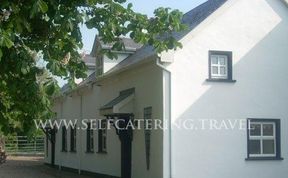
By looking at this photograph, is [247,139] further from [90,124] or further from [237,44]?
[90,124]

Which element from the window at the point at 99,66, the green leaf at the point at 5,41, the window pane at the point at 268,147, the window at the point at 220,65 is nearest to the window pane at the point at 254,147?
the window pane at the point at 268,147

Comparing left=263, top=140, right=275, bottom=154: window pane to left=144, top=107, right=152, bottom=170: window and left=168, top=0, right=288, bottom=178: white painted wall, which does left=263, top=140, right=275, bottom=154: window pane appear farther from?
left=144, top=107, right=152, bottom=170: window

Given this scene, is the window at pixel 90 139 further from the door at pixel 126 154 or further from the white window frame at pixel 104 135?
the door at pixel 126 154

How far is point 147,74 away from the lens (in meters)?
18.7

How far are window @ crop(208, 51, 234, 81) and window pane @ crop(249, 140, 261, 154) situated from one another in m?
2.37

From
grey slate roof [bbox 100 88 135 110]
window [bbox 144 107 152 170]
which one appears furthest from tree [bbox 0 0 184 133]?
grey slate roof [bbox 100 88 135 110]

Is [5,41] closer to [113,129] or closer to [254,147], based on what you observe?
[254,147]

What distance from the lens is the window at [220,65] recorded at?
Result: 17938 millimetres

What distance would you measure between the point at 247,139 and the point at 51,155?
66.1 ft

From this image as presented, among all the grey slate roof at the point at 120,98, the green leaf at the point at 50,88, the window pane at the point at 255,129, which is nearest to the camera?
the green leaf at the point at 50,88

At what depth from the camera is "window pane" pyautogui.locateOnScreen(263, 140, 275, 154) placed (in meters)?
18.2

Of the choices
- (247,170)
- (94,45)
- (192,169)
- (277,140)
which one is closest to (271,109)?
(277,140)

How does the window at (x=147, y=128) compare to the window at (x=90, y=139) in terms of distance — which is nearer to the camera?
the window at (x=147, y=128)

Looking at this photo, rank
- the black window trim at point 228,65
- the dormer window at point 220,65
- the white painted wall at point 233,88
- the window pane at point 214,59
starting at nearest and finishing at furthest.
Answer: the white painted wall at point 233,88, the black window trim at point 228,65, the dormer window at point 220,65, the window pane at point 214,59
